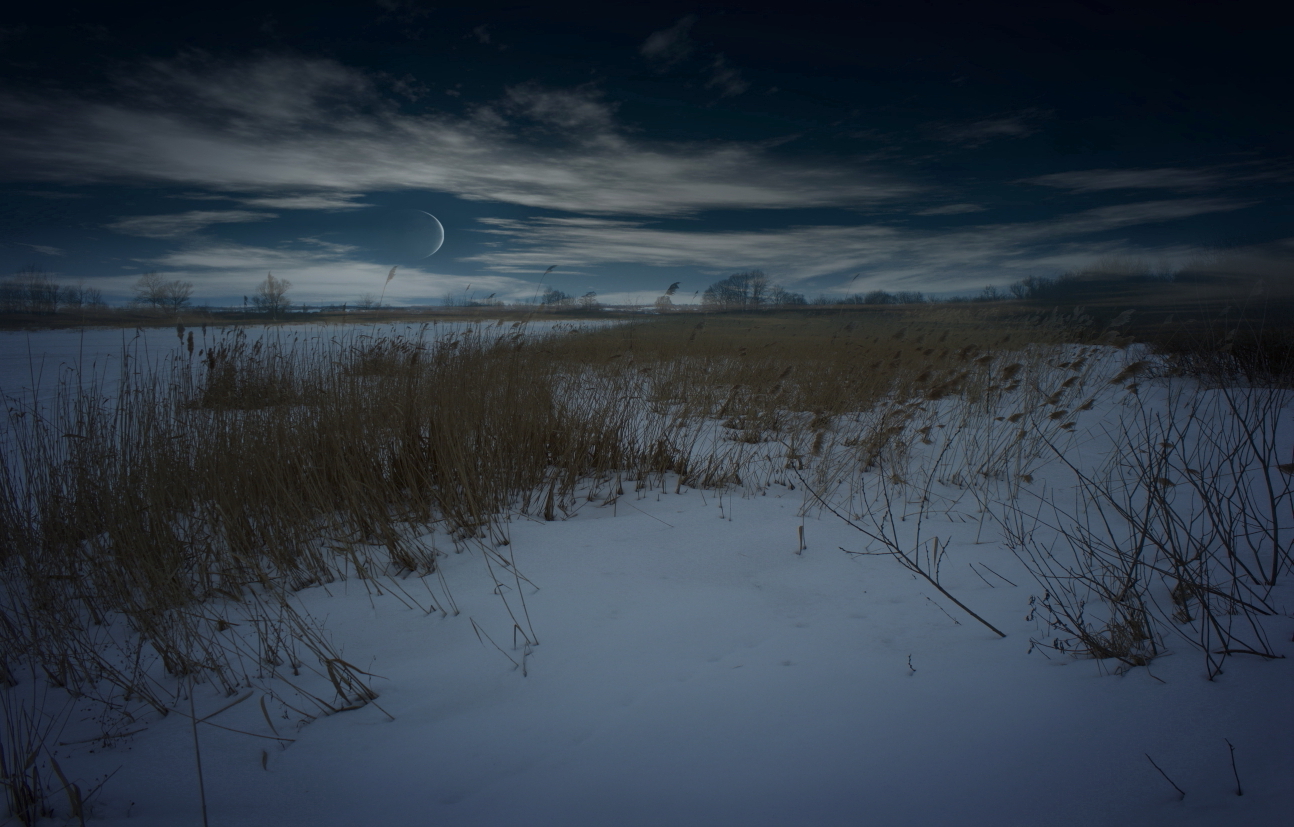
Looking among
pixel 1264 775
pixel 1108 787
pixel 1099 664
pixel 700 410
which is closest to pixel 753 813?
pixel 1108 787

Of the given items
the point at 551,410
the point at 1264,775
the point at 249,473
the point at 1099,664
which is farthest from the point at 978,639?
the point at 249,473

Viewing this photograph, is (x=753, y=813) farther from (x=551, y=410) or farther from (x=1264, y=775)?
(x=551, y=410)

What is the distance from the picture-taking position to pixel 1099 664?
174 cm

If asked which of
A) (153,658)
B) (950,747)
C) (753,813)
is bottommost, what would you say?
(153,658)

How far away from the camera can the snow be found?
4.40 ft

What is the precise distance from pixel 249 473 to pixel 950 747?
12.2 feet

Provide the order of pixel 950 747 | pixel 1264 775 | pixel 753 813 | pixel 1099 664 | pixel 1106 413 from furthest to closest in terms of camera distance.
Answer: pixel 1106 413
pixel 1099 664
pixel 950 747
pixel 753 813
pixel 1264 775

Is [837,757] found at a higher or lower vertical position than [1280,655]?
lower

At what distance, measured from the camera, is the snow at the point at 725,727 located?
134 centimetres

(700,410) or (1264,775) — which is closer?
(1264,775)

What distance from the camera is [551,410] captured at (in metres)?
4.16

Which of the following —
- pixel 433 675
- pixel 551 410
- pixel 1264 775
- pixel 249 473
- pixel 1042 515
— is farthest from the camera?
pixel 551 410

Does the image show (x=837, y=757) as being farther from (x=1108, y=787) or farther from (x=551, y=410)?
(x=551, y=410)

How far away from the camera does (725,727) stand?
165 cm
